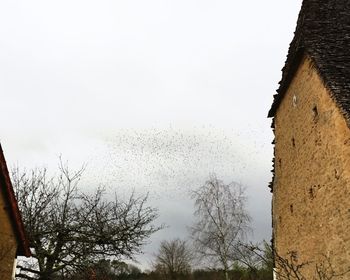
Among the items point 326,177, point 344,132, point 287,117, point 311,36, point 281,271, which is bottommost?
point 281,271

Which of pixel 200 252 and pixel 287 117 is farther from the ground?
pixel 287 117

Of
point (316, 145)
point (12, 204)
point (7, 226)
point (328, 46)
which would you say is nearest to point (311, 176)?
point (316, 145)

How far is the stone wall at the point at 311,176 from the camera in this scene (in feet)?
31.7

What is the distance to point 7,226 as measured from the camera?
38.8 ft

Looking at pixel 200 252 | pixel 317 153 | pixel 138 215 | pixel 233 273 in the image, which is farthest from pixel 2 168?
pixel 233 273

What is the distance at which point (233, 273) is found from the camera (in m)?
39.8

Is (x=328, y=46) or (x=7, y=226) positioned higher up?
(x=328, y=46)

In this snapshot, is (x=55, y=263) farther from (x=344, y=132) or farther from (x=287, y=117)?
(x=344, y=132)

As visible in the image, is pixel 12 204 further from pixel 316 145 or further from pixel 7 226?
pixel 316 145

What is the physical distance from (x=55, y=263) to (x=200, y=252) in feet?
58.0

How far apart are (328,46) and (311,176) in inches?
139

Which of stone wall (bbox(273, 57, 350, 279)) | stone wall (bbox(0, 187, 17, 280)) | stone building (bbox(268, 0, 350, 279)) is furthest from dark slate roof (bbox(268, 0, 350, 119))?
stone wall (bbox(0, 187, 17, 280))

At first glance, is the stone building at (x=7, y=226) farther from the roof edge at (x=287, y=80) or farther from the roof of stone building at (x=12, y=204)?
the roof edge at (x=287, y=80)

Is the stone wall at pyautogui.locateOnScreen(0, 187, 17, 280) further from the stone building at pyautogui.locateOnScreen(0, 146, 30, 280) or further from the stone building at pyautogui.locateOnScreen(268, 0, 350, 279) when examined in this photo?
the stone building at pyautogui.locateOnScreen(268, 0, 350, 279)
